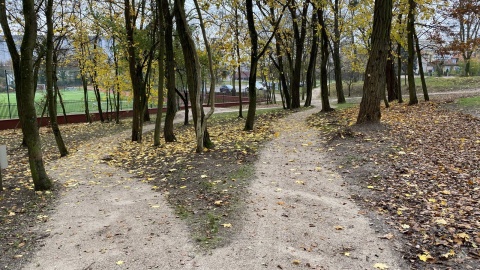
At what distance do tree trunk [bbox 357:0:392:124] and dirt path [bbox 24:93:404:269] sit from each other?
422 cm

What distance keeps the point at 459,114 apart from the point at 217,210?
10.8 metres

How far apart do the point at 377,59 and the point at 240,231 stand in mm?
8118

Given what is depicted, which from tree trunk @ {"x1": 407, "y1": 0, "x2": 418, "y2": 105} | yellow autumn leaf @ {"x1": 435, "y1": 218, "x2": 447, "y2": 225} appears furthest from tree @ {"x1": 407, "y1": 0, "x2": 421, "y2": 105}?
yellow autumn leaf @ {"x1": 435, "y1": 218, "x2": 447, "y2": 225}

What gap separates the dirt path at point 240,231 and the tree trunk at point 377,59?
4224mm

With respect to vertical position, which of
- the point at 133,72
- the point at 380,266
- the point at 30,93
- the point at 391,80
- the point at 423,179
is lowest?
the point at 380,266

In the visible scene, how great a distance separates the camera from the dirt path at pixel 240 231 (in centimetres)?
422

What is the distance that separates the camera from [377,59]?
36.0 ft

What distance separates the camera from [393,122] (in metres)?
11.9

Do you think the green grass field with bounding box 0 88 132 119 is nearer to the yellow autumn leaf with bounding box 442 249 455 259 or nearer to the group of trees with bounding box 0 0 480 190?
the group of trees with bounding box 0 0 480 190

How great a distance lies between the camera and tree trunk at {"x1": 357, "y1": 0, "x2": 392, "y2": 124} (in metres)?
10.8

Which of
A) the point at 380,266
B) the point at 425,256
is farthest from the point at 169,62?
the point at 425,256

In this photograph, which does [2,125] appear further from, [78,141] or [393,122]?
[393,122]

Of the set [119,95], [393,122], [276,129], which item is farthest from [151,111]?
[393,122]

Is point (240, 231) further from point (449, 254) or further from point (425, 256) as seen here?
point (449, 254)
